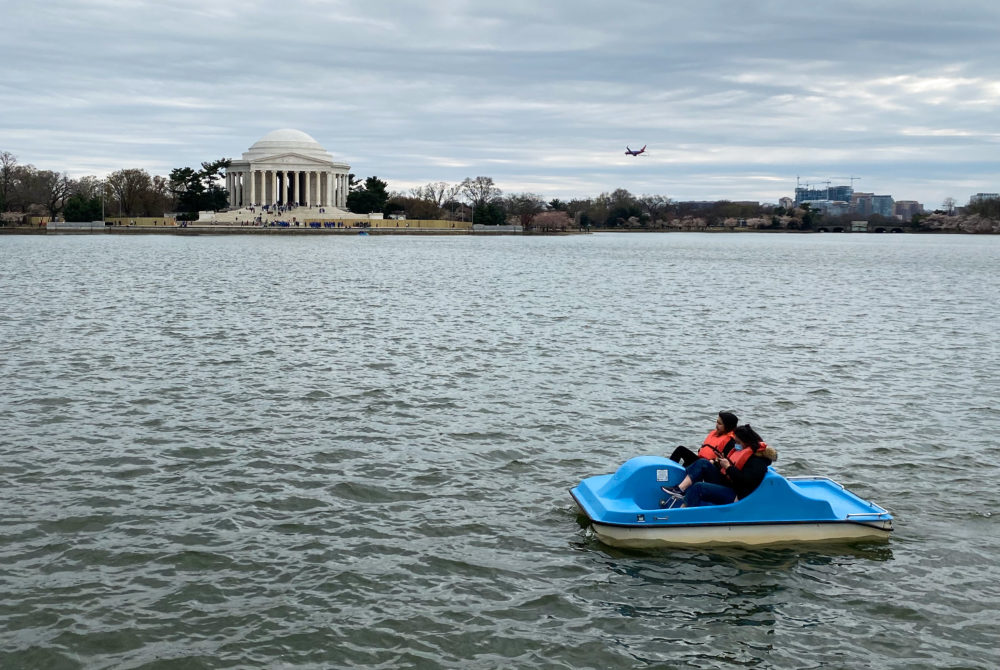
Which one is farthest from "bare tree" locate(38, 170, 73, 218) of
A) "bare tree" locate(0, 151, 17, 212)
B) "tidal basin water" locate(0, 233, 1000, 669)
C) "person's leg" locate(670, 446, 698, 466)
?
"person's leg" locate(670, 446, 698, 466)

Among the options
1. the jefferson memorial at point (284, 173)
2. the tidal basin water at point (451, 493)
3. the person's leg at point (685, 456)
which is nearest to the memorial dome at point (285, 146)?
the jefferson memorial at point (284, 173)

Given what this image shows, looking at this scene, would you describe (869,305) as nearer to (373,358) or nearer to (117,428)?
(373,358)

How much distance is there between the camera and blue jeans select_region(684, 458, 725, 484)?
12039 mm

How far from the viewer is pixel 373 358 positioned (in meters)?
26.1

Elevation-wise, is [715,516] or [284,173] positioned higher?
[284,173]

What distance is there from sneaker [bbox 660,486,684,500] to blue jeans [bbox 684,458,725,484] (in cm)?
22

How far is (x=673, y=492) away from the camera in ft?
39.4

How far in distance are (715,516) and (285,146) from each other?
16437 centimetres

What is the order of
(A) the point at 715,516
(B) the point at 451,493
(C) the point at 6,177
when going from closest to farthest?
(A) the point at 715,516 < (B) the point at 451,493 < (C) the point at 6,177

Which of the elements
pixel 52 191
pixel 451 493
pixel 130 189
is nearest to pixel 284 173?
pixel 130 189

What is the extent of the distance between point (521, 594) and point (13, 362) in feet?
60.1

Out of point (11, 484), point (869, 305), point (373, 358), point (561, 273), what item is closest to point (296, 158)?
point (561, 273)

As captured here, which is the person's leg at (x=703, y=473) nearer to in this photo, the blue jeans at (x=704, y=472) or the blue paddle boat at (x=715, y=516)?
the blue jeans at (x=704, y=472)

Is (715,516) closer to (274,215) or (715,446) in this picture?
(715,446)
